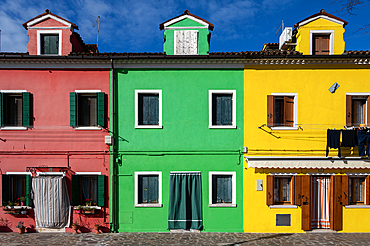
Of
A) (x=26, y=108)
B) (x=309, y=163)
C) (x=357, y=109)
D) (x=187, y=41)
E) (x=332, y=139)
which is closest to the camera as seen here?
(x=309, y=163)

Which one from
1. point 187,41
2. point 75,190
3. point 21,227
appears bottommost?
point 21,227

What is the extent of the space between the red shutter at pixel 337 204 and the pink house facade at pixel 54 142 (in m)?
9.99

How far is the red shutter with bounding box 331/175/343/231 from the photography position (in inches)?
363

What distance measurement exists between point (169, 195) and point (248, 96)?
5.66 metres

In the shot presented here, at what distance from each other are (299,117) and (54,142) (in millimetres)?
11039

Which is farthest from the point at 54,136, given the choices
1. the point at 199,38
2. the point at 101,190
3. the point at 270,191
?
the point at 270,191

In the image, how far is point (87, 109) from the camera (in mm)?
9789

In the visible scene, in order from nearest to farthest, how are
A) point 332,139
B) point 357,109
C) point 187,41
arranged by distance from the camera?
point 332,139, point 357,109, point 187,41

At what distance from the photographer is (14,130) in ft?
31.1

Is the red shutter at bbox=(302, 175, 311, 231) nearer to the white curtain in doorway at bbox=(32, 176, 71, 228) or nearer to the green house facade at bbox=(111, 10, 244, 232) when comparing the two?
the green house facade at bbox=(111, 10, 244, 232)

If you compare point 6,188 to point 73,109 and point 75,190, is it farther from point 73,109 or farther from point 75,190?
point 73,109

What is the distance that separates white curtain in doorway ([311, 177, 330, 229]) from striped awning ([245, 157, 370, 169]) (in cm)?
81

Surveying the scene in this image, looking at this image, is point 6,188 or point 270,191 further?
point 6,188

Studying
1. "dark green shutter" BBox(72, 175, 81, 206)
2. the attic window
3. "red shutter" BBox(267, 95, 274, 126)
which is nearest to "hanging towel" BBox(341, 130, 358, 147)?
"red shutter" BBox(267, 95, 274, 126)
